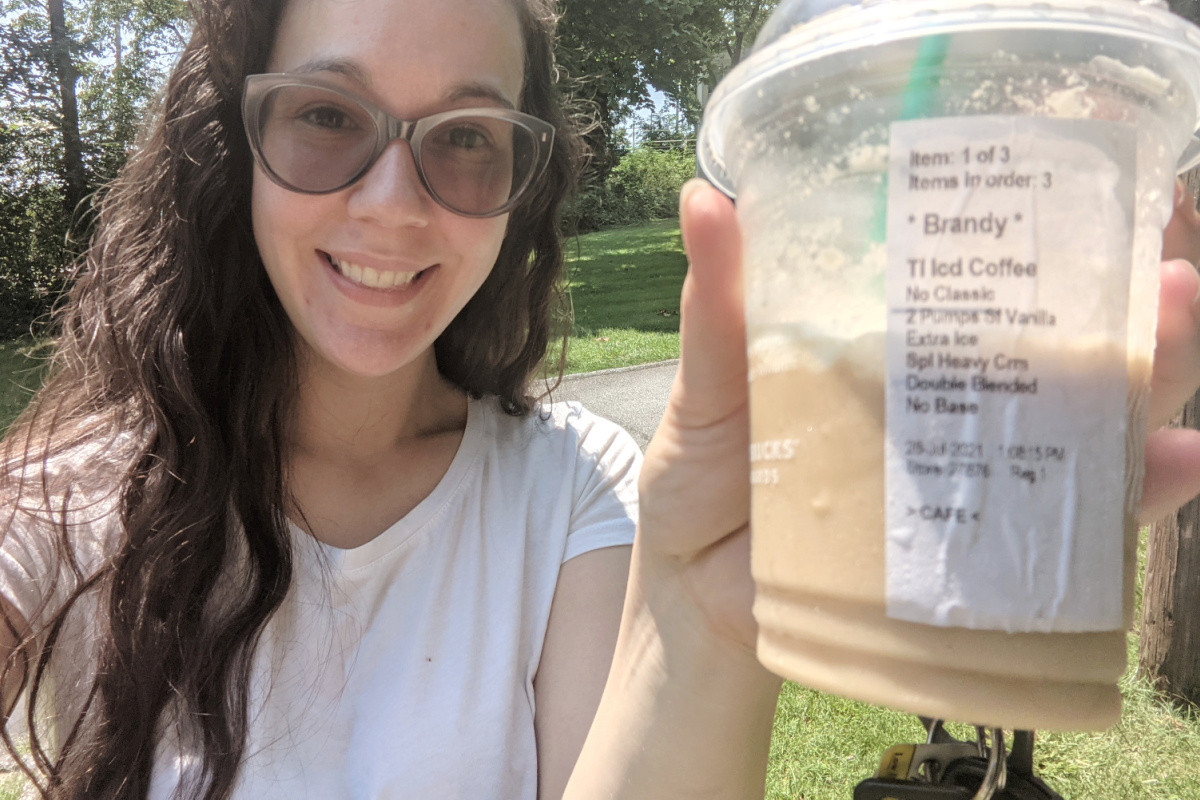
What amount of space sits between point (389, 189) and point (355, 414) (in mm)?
546

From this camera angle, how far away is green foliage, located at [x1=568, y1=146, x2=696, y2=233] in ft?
59.9

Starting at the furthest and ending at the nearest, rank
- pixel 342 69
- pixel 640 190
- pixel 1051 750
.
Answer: pixel 640 190, pixel 1051 750, pixel 342 69

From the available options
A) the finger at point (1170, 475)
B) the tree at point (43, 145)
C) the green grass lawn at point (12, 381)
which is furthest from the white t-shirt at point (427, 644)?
the tree at point (43, 145)

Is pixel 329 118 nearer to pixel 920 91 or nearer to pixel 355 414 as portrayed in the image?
pixel 355 414

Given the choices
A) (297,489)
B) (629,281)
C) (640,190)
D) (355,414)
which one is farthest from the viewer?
(640,190)

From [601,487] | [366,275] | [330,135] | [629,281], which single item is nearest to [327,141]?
[330,135]

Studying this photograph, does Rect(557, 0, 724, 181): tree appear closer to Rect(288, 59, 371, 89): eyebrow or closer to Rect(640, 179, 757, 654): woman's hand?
Rect(288, 59, 371, 89): eyebrow

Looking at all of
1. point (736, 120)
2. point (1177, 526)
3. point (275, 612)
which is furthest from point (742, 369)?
point (1177, 526)

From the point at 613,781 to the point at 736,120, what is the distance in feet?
2.80

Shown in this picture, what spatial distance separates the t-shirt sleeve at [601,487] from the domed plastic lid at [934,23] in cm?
89

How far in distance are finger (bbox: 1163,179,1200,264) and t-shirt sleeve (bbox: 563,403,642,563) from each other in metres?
0.91

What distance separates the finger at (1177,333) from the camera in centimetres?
78

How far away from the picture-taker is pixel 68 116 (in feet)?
33.4

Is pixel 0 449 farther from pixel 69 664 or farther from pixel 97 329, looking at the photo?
pixel 69 664
